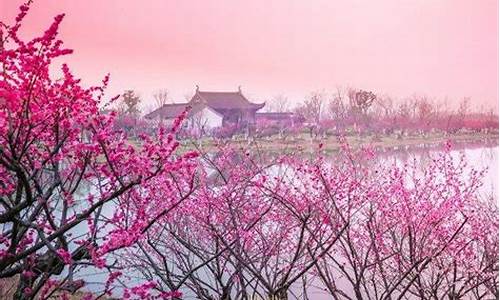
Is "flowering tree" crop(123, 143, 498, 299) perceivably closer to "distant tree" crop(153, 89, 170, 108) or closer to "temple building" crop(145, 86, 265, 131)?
"temple building" crop(145, 86, 265, 131)

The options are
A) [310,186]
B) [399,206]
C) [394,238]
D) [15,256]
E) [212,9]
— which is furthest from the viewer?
[212,9]

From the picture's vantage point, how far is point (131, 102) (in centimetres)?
333

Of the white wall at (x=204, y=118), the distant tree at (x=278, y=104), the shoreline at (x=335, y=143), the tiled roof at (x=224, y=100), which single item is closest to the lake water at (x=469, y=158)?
the shoreline at (x=335, y=143)

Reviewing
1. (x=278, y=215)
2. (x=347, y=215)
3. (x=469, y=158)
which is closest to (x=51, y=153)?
(x=347, y=215)

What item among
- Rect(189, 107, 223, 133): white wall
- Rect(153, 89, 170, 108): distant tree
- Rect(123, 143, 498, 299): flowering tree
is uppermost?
Rect(153, 89, 170, 108): distant tree

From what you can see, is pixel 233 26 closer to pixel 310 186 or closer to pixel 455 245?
pixel 310 186

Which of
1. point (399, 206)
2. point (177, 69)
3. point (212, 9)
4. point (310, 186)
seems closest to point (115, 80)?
point (177, 69)

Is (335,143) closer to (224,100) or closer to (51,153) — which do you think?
(224,100)

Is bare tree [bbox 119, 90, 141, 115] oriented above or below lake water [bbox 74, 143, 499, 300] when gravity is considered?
above

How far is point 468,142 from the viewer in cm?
327

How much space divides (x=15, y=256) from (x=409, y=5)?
106 inches

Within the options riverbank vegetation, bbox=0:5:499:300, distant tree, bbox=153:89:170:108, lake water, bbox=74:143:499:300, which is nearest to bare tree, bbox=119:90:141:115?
distant tree, bbox=153:89:170:108

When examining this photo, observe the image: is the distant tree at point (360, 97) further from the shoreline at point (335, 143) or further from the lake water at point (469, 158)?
the lake water at point (469, 158)

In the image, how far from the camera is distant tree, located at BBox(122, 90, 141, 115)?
335 centimetres
